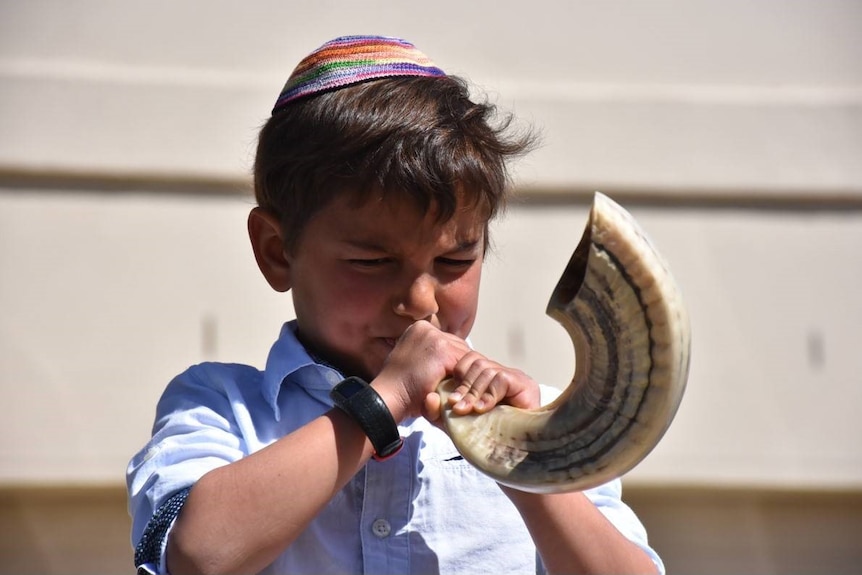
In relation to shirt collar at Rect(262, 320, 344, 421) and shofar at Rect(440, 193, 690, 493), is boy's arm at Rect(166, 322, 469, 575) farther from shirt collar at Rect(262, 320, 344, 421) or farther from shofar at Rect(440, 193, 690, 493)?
shirt collar at Rect(262, 320, 344, 421)

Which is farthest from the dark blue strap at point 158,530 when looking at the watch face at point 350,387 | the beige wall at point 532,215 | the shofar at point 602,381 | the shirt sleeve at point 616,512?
the beige wall at point 532,215

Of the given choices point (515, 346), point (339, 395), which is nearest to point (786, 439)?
point (515, 346)

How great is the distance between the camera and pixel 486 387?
5.46ft

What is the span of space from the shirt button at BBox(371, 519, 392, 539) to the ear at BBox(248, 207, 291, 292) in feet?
1.41

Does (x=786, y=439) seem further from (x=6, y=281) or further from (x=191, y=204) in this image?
(x=6, y=281)

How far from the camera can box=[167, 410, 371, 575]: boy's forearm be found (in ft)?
5.23

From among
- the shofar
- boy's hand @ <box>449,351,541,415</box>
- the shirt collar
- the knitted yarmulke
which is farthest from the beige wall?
the shofar

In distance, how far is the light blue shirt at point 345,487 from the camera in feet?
5.85

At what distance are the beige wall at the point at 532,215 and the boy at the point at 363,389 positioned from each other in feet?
4.28

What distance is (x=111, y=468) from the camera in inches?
126

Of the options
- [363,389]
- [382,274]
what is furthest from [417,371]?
[382,274]

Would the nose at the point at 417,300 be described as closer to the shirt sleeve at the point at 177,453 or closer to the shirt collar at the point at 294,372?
the shirt collar at the point at 294,372

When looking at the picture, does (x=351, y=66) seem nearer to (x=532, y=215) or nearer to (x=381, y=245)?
(x=381, y=245)

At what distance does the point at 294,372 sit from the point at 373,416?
336mm
